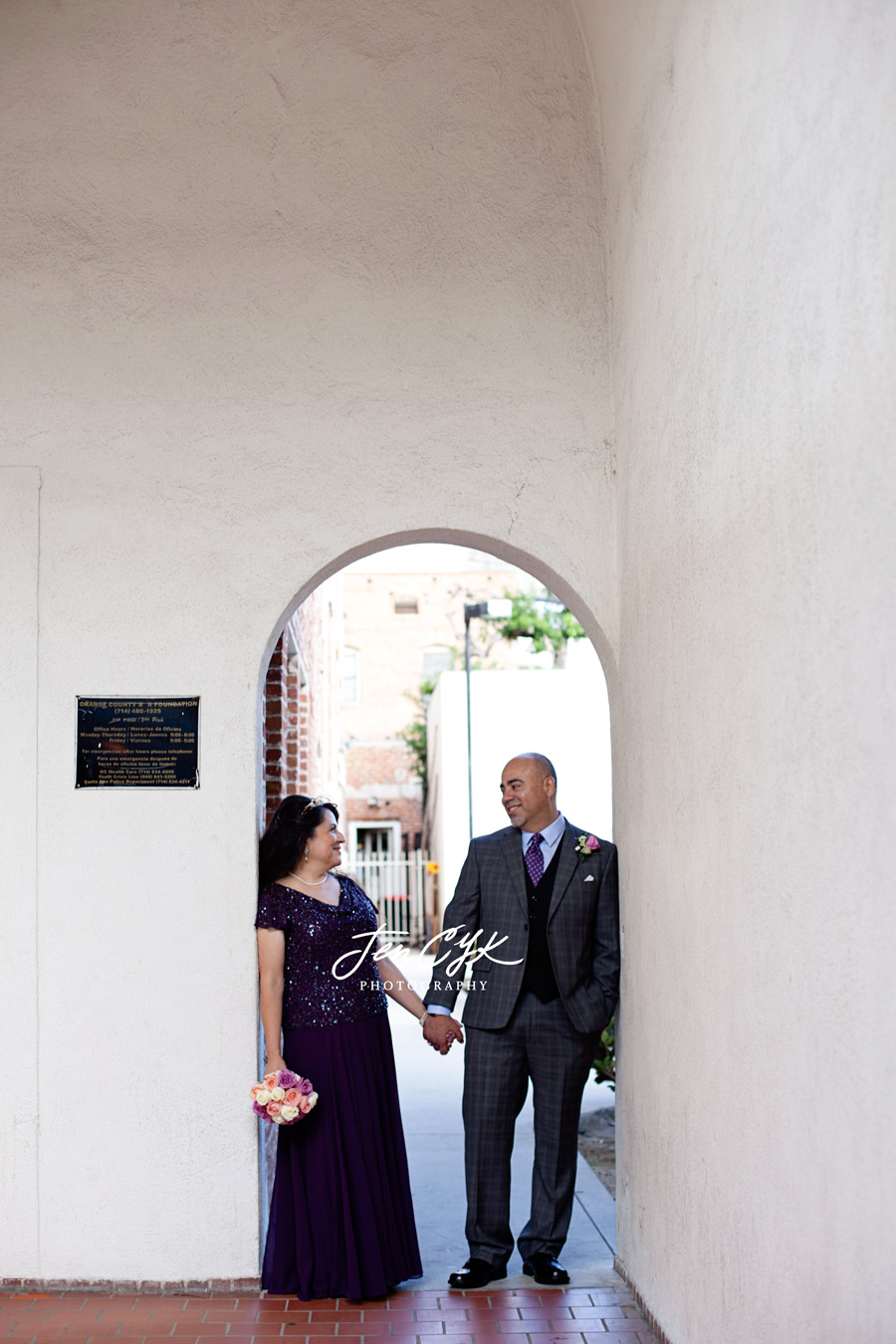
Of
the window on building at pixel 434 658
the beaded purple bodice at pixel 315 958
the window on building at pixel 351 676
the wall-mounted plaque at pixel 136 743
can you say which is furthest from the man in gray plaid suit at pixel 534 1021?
the window on building at pixel 434 658

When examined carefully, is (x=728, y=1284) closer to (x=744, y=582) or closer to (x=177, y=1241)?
(x=744, y=582)

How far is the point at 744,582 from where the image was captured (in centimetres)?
318

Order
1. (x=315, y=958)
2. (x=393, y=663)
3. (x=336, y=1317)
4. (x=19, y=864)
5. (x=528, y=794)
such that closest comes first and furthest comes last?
(x=336, y=1317)
(x=315, y=958)
(x=19, y=864)
(x=528, y=794)
(x=393, y=663)

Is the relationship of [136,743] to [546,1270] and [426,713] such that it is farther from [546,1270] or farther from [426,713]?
[426,713]

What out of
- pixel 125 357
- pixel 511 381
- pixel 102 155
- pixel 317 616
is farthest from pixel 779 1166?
pixel 317 616

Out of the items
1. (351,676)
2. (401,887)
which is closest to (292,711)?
(401,887)

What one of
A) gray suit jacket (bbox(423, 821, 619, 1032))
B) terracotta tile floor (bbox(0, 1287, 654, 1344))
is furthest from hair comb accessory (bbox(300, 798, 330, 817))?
terracotta tile floor (bbox(0, 1287, 654, 1344))

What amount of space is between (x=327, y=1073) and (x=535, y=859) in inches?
43.7

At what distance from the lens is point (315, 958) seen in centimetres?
471

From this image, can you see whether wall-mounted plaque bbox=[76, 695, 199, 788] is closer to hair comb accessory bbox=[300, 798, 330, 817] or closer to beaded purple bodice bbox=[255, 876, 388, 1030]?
hair comb accessory bbox=[300, 798, 330, 817]

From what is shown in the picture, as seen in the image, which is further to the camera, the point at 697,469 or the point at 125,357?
the point at 125,357

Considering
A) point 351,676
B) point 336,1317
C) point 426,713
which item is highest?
point 351,676

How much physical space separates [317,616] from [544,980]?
7630 mm

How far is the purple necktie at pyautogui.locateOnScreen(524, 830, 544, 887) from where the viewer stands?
495 centimetres
